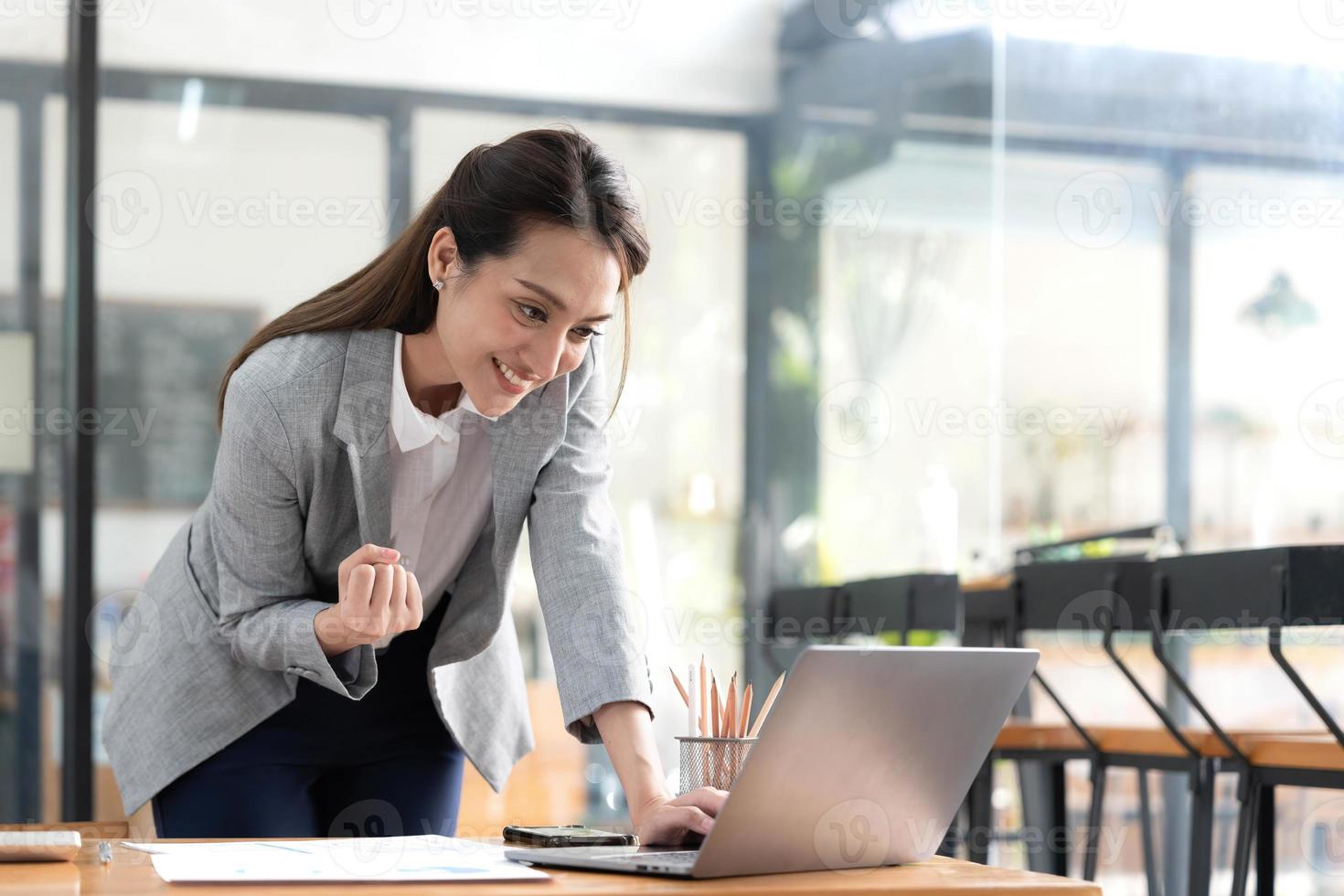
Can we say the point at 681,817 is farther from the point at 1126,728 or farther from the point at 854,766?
the point at 1126,728

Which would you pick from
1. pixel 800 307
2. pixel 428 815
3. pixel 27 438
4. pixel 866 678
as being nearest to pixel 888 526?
pixel 800 307

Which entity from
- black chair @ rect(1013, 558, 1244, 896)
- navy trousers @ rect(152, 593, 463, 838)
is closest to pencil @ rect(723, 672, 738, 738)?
navy trousers @ rect(152, 593, 463, 838)

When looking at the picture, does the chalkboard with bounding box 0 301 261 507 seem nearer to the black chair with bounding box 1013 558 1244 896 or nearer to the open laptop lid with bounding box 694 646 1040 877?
the black chair with bounding box 1013 558 1244 896

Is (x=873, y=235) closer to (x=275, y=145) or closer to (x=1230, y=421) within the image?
(x=1230, y=421)

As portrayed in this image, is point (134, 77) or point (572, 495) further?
point (134, 77)

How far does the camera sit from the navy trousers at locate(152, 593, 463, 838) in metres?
1.41

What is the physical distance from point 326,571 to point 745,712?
460 mm

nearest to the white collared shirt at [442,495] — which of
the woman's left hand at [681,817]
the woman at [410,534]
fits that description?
the woman at [410,534]

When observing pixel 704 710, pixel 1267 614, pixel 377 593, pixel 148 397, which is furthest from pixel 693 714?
pixel 148 397

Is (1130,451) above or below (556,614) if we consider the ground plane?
above

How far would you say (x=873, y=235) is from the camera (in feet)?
13.6

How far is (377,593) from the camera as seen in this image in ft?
3.47

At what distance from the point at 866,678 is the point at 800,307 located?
3272 millimetres

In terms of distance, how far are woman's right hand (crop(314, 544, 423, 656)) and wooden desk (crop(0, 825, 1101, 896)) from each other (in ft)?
0.71
